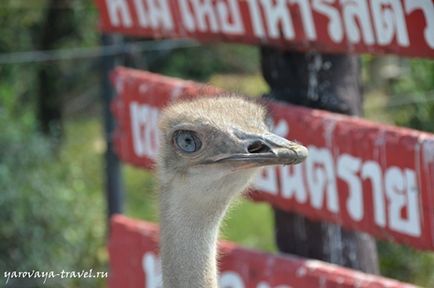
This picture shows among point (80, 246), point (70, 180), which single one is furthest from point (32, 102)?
point (80, 246)

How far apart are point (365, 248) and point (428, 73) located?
2462mm

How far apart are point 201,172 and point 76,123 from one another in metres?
9.02

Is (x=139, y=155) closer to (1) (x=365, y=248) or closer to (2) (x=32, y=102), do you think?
(1) (x=365, y=248)

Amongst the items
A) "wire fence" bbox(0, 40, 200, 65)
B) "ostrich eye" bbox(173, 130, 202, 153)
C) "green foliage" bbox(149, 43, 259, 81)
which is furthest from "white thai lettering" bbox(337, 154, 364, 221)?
"green foliage" bbox(149, 43, 259, 81)

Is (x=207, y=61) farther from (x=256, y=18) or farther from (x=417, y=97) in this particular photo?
(x=256, y=18)

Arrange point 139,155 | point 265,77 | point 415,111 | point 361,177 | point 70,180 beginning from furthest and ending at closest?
point 70,180 → point 415,111 → point 139,155 → point 265,77 → point 361,177

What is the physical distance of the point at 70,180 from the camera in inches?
263

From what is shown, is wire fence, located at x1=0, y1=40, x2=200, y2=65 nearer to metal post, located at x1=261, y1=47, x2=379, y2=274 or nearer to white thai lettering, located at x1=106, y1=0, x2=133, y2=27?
white thai lettering, located at x1=106, y1=0, x2=133, y2=27

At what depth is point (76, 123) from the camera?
11.4m

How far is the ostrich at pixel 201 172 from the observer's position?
250 centimetres

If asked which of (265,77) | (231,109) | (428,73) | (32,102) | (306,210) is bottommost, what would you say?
(32,102)

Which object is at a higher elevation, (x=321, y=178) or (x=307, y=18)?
(x=307, y=18)

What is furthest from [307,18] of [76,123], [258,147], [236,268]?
[76,123]

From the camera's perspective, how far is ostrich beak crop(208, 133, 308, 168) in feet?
7.73
